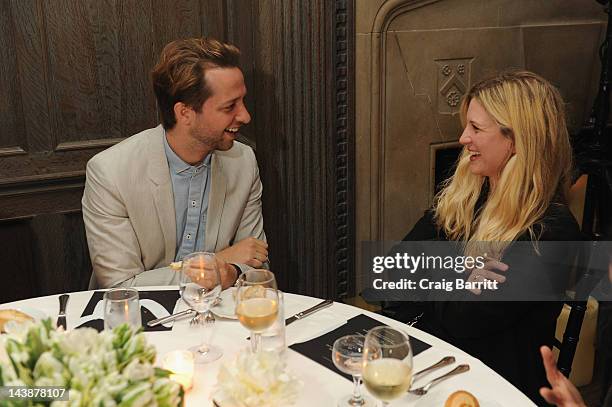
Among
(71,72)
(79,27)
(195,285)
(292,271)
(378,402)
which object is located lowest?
(292,271)

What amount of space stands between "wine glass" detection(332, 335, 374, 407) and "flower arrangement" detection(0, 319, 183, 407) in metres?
0.36

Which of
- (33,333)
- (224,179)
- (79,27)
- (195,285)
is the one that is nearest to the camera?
(33,333)

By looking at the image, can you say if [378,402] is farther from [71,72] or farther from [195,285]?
[71,72]

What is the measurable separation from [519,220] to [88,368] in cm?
125

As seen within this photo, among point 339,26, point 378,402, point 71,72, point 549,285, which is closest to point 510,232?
point 549,285

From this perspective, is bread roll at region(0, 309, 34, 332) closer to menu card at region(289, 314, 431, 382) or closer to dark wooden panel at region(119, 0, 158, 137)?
menu card at region(289, 314, 431, 382)

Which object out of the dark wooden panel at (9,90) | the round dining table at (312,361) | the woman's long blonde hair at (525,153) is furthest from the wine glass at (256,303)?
the dark wooden panel at (9,90)

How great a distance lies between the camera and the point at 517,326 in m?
1.73

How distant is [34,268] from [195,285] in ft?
4.82

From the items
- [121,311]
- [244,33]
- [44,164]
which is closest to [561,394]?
[121,311]

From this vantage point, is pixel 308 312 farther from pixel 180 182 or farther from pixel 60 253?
pixel 60 253

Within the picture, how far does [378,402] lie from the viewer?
1166 mm

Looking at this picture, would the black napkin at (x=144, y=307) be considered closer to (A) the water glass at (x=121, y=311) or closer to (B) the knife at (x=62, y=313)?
(B) the knife at (x=62, y=313)

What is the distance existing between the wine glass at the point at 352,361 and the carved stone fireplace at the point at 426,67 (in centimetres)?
168
